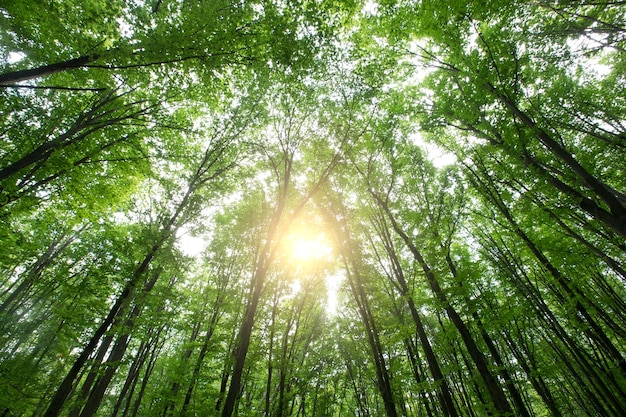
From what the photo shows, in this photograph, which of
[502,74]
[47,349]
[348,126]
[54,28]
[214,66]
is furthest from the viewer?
[47,349]

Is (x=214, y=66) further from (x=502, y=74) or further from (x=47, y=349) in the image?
(x=47, y=349)

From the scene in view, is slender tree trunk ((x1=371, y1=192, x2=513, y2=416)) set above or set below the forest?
below

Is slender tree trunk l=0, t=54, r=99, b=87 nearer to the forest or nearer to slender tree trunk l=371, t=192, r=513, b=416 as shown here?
the forest

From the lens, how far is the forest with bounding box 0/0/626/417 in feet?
21.4

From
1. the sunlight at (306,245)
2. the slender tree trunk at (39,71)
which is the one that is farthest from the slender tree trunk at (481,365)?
the slender tree trunk at (39,71)

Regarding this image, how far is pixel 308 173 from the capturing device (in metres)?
12.1

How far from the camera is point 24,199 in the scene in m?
7.80

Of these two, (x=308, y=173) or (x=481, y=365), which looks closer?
(x=481, y=365)

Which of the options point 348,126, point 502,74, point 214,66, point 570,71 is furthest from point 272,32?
point 570,71

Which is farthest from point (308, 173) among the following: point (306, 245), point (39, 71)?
point (39, 71)

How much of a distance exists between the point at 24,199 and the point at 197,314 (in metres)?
7.11

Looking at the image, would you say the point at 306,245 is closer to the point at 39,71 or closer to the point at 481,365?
the point at 481,365

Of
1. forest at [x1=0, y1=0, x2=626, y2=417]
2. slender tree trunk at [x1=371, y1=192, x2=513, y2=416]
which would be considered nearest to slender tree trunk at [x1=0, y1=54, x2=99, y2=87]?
forest at [x1=0, y1=0, x2=626, y2=417]

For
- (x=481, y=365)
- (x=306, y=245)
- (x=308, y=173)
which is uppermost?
(x=308, y=173)
